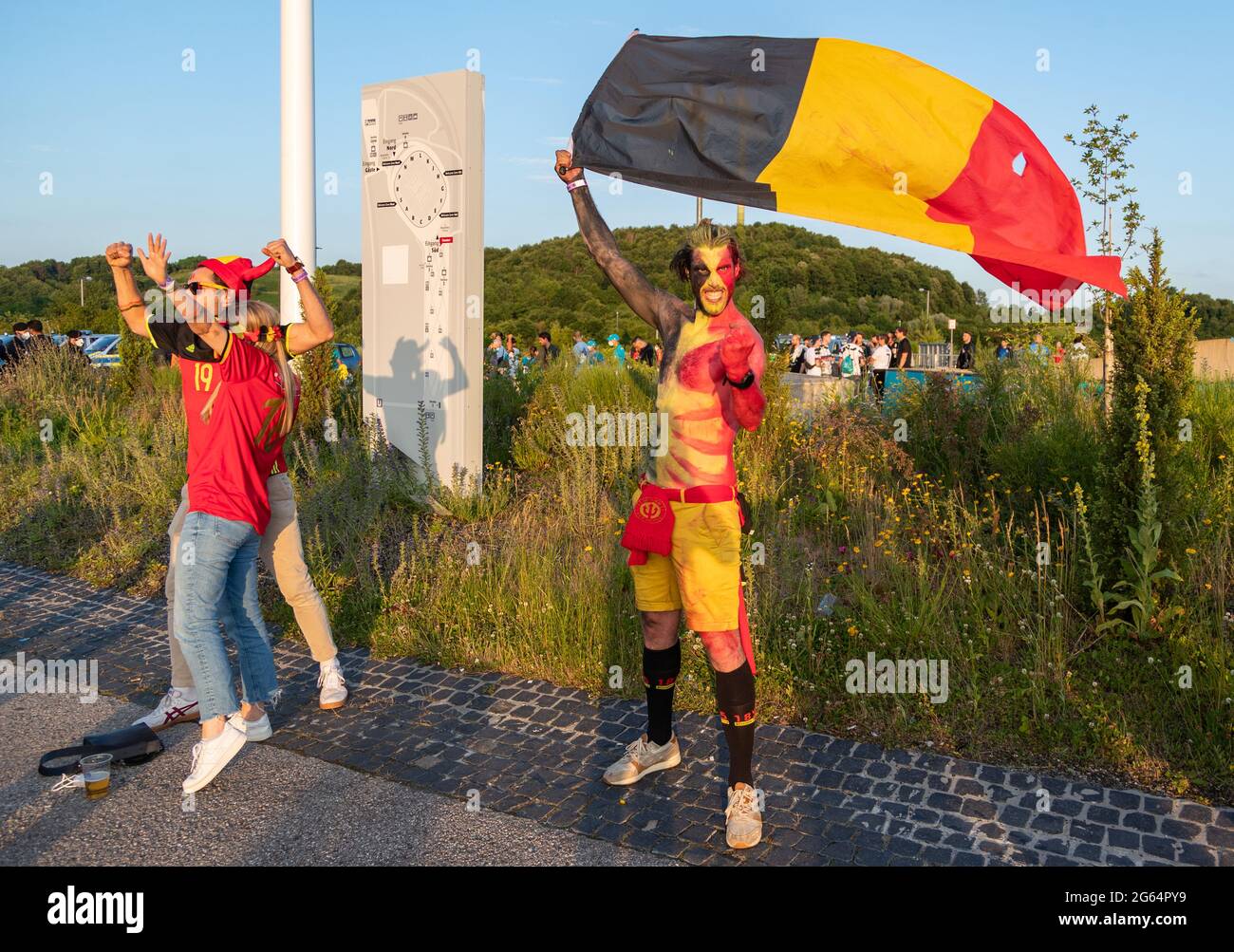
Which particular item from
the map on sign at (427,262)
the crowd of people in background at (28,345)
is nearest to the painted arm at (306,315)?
the map on sign at (427,262)

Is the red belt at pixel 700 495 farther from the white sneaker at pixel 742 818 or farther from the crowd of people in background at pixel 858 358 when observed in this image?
the crowd of people in background at pixel 858 358

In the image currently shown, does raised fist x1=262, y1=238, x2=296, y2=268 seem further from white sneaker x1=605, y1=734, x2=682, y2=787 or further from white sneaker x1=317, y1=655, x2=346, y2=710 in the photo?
white sneaker x1=605, y1=734, x2=682, y2=787

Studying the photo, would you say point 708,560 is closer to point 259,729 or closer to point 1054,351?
point 259,729

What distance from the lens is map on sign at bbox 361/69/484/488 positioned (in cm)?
852

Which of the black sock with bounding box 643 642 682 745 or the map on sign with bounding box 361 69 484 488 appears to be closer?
the black sock with bounding box 643 642 682 745

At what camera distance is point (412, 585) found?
676 centimetres

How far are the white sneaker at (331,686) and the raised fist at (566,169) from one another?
2746 millimetres

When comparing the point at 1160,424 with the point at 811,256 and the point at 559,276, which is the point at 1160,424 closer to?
the point at 559,276

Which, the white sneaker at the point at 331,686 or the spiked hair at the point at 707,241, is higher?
the spiked hair at the point at 707,241

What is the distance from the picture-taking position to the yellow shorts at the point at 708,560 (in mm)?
3957

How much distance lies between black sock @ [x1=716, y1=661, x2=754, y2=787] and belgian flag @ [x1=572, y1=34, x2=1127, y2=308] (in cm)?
232

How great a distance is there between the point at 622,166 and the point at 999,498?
3.94 metres

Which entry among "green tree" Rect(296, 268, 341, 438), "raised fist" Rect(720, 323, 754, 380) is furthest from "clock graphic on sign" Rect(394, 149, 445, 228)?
"raised fist" Rect(720, 323, 754, 380)

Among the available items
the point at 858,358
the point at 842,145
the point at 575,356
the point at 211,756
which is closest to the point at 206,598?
the point at 211,756
